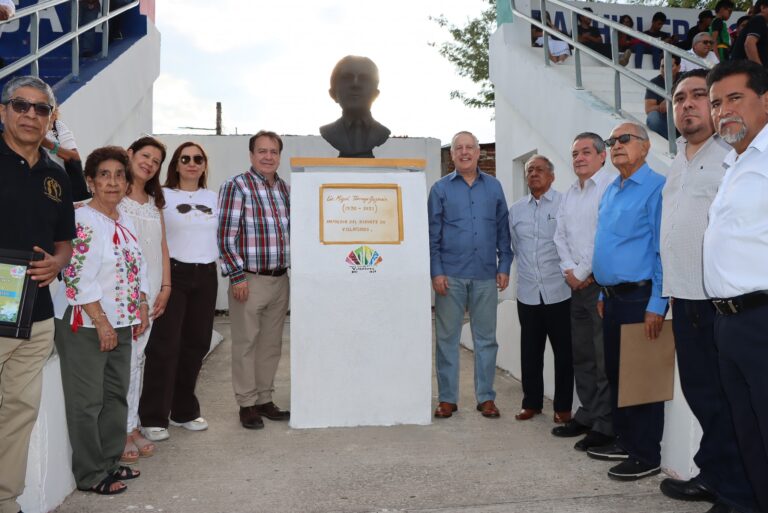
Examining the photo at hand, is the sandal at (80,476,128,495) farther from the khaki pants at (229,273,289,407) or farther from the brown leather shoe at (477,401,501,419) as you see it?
the brown leather shoe at (477,401,501,419)

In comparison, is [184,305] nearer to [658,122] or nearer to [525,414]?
[525,414]

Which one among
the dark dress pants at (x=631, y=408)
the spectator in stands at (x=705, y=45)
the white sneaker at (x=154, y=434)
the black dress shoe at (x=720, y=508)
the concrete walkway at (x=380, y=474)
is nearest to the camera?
the black dress shoe at (x=720, y=508)

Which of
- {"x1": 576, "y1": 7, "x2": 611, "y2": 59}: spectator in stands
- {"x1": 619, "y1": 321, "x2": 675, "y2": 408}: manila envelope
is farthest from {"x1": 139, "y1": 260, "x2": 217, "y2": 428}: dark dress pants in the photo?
{"x1": 576, "y1": 7, "x2": 611, "y2": 59}: spectator in stands

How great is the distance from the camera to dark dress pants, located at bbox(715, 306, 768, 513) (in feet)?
7.91

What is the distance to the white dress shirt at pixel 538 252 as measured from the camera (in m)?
4.49

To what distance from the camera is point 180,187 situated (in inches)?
170

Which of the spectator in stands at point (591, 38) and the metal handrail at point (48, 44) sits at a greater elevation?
the spectator in stands at point (591, 38)

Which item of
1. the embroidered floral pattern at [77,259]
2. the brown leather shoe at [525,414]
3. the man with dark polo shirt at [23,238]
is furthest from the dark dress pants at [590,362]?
the man with dark polo shirt at [23,238]

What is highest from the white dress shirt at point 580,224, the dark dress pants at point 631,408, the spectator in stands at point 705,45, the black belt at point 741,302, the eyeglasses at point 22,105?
the spectator in stands at point 705,45

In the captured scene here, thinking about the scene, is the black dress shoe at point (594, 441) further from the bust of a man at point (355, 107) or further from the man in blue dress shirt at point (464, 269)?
the bust of a man at point (355, 107)

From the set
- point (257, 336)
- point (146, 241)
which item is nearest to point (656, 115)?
point (257, 336)

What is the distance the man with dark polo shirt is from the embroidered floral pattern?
36 cm

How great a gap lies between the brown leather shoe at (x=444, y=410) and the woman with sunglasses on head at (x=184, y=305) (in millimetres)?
1538

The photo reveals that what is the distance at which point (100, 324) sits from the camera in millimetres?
3105
